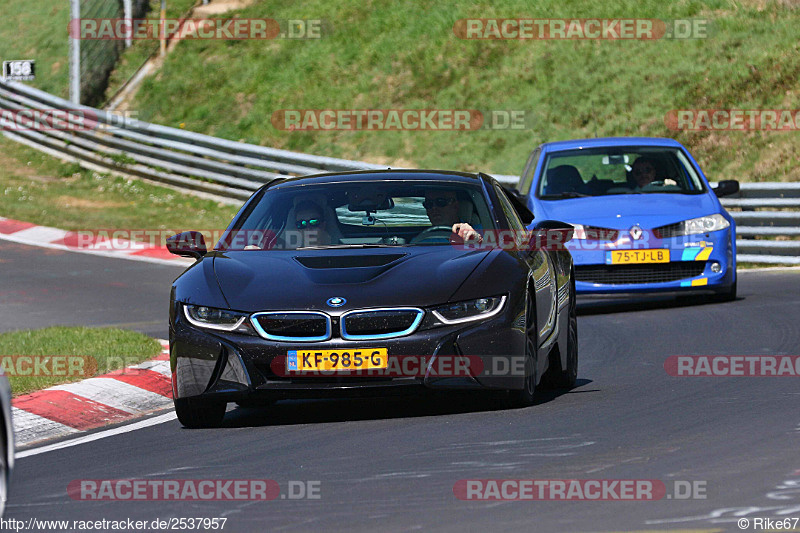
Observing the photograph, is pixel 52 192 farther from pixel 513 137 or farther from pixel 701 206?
pixel 701 206

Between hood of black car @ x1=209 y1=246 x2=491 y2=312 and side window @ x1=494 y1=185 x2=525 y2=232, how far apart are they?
0.74 meters

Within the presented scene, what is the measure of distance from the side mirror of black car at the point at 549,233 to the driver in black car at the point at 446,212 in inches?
16.9

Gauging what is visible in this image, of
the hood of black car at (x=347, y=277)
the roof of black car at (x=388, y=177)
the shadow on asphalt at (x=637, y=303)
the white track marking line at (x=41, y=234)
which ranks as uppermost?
the roof of black car at (x=388, y=177)

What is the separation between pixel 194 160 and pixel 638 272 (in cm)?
1280

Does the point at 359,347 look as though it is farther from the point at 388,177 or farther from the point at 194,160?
the point at 194,160

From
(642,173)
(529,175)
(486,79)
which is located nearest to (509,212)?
(642,173)

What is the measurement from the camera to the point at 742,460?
253 inches

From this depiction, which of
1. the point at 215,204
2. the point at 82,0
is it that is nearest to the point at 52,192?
the point at 215,204

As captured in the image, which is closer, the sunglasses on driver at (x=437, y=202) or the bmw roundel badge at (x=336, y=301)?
the bmw roundel badge at (x=336, y=301)

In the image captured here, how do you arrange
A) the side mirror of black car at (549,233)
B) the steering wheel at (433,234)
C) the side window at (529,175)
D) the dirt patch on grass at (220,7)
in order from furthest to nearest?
the dirt patch on grass at (220,7)
the side window at (529,175)
the side mirror of black car at (549,233)
the steering wheel at (433,234)

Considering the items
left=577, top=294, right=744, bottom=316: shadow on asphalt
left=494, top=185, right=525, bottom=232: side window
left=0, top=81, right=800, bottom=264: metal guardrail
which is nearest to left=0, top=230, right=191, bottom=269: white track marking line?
left=0, top=81, right=800, bottom=264: metal guardrail

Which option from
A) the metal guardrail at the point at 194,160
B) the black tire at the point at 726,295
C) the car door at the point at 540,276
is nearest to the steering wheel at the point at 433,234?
the car door at the point at 540,276

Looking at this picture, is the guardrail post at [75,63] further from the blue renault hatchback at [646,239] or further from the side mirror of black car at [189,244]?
the side mirror of black car at [189,244]

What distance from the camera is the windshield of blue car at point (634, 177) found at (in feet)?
48.9
